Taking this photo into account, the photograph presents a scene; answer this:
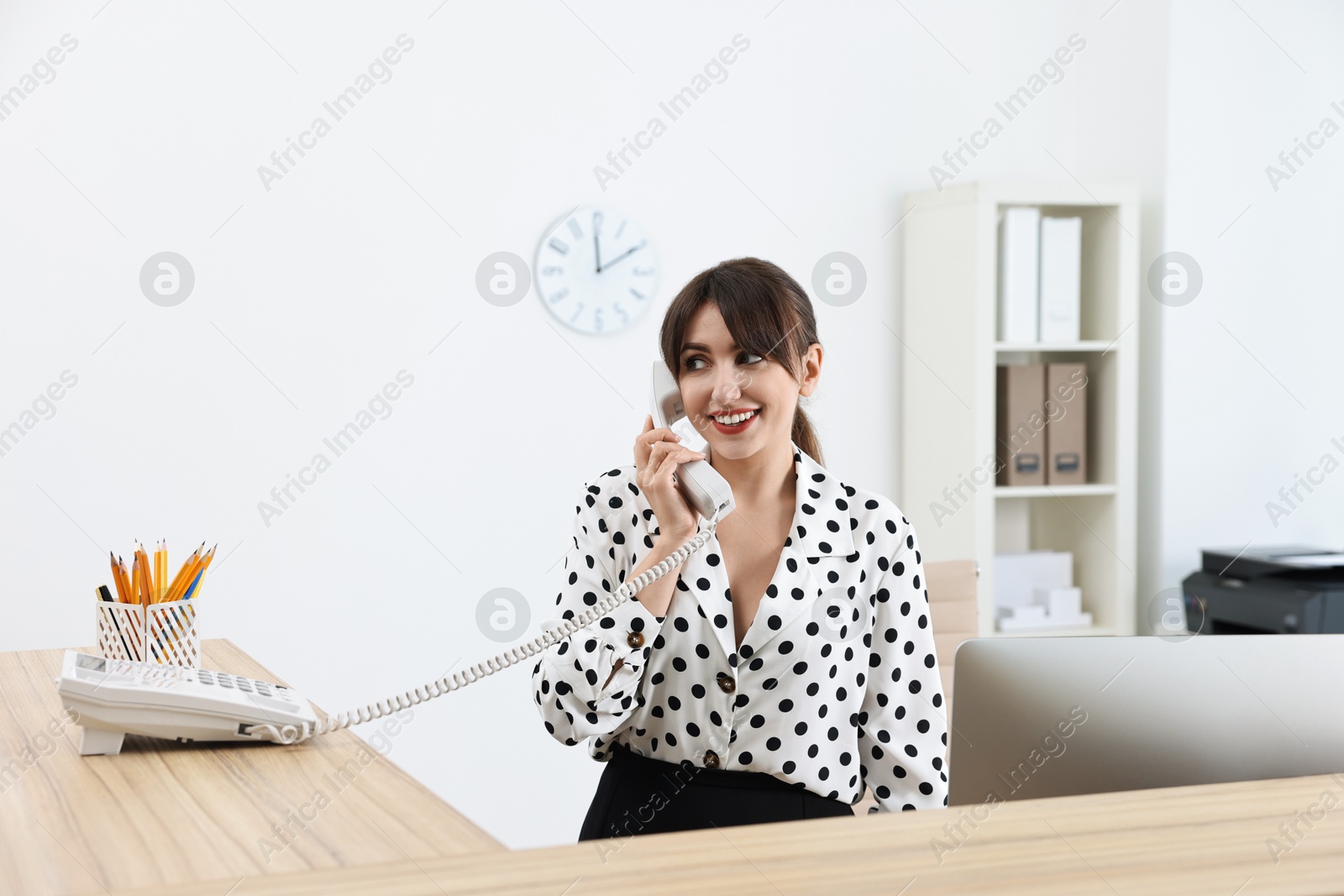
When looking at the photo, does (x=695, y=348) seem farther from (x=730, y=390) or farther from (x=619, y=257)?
(x=619, y=257)

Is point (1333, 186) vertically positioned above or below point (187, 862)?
above

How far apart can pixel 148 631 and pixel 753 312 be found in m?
0.87

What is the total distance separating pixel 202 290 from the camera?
2.81 m

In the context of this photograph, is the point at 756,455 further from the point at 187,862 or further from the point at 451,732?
the point at 451,732

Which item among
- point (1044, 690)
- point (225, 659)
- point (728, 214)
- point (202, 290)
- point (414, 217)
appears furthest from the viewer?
point (728, 214)

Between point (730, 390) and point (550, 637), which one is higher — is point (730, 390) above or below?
above

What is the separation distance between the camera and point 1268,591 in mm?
3086

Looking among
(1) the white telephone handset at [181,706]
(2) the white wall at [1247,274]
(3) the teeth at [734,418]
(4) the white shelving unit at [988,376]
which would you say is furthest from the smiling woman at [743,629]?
(2) the white wall at [1247,274]

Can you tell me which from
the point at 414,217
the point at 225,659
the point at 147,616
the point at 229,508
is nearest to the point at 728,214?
the point at 414,217

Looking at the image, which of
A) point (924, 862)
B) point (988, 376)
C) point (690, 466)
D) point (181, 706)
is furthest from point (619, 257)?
point (924, 862)

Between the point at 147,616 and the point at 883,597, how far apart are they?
0.94m

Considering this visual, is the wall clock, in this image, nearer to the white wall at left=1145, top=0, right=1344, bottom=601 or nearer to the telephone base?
the white wall at left=1145, top=0, right=1344, bottom=601

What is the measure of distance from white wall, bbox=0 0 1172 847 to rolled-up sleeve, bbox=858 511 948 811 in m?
1.75

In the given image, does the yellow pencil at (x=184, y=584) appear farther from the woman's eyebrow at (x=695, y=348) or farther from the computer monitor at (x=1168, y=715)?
the computer monitor at (x=1168, y=715)
